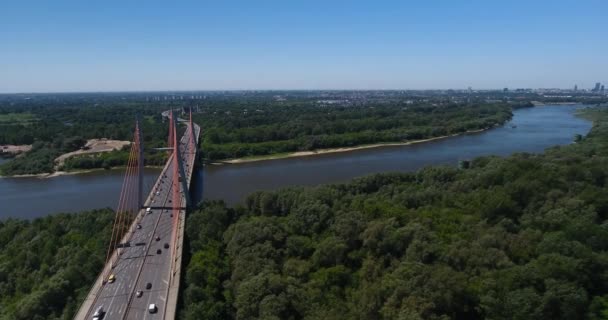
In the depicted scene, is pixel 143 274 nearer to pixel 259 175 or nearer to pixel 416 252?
pixel 416 252

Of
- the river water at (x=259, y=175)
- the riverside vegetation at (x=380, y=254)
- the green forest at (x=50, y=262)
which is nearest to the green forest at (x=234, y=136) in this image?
the river water at (x=259, y=175)

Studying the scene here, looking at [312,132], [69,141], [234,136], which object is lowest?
[69,141]

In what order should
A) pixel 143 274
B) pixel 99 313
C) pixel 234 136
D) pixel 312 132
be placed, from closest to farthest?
pixel 99 313
pixel 143 274
pixel 234 136
pixel 312 132

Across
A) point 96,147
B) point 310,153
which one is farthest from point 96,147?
point 310,153

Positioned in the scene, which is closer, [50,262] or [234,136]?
[50,262]

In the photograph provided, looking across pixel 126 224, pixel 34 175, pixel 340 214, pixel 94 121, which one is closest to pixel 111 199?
pixel 126 224
